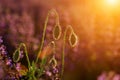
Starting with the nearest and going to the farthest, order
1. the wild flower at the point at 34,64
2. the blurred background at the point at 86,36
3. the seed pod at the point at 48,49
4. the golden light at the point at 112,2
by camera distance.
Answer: the wild flower at the point at 34,64, the seed pod at the point at 48,49, the blurred background at the point at 86,36, the golden light at the point at 112,2

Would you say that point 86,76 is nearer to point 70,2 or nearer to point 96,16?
point 96,16

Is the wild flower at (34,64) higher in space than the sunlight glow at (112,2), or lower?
lower

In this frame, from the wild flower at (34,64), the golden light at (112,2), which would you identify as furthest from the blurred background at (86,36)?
the wild flower at (34,64)

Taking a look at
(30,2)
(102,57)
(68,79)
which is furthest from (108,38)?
(30,2)

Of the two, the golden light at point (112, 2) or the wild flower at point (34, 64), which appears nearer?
the wild flower at point (34, 64)

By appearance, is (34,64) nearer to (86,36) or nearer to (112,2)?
(86,36)

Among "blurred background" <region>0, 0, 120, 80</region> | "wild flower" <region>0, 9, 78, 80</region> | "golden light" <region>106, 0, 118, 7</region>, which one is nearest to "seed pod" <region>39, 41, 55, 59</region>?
"wild flower" <region>0, 9, 78, 80</region>

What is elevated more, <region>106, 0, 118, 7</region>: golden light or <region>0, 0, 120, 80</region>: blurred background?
<region>106, 0, 118, 7</region>: golden light

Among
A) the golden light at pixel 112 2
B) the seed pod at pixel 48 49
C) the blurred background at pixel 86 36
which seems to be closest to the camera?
the seed pod at pixel 48 49

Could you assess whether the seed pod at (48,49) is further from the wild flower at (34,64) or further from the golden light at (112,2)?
the golden light at (112,2)

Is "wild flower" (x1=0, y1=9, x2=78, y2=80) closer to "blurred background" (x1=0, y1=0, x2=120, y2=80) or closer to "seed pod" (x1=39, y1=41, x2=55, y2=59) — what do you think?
"seed pod" (x1=39, y1=41, x2=55, y2=59)

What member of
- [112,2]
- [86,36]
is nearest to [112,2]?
[112,2]
